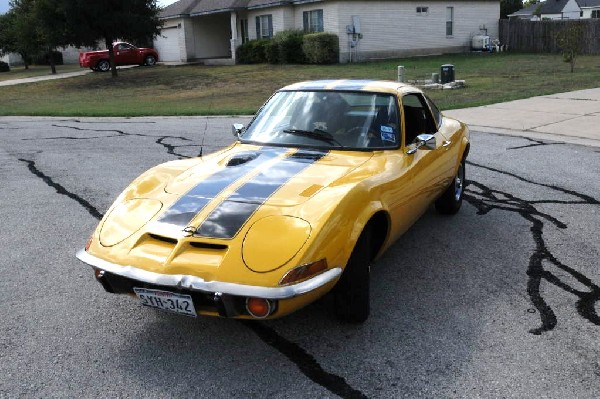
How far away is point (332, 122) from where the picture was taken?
4.76 m

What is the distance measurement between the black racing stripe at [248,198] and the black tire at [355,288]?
0.65m

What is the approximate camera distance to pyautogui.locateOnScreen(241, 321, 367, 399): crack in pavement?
301 centimetres

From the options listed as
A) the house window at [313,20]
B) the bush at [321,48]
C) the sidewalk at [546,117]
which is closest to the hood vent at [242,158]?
the sidewalk at [546,117]

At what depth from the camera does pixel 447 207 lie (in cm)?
586

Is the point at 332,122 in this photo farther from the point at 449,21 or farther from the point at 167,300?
the point at 449,21

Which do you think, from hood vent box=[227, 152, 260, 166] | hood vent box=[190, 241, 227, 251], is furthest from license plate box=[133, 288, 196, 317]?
hood vent box=[227, 152, 260, 166]

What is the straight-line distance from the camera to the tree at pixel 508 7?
73.9m

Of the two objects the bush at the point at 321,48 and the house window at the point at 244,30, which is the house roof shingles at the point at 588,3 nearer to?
the house window at the point at 244,30

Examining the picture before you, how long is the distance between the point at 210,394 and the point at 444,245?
275cm

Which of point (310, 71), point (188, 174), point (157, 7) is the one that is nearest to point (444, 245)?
point (188, 174)

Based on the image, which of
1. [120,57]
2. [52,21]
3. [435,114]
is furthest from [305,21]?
[435,114]

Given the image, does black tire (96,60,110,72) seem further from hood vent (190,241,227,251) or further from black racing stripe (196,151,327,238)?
hood vent (190,241,227,251)

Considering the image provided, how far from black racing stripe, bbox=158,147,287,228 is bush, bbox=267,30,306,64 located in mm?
27398

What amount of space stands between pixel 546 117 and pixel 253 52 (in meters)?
23.8
